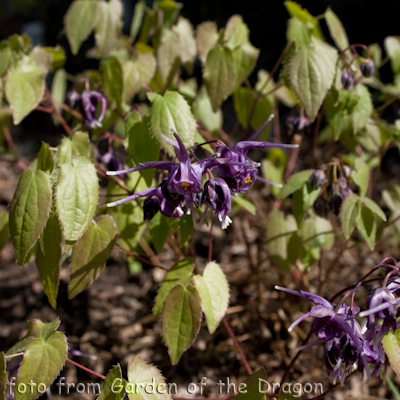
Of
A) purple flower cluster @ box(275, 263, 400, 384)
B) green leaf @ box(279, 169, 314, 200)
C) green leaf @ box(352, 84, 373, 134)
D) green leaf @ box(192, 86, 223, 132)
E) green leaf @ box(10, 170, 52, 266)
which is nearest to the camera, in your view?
purple flower cluster @ box(275, 263, 400, 384)

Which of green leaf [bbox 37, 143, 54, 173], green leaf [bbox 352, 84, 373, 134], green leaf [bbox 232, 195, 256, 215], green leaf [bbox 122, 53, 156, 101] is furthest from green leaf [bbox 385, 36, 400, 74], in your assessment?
green leaf [bbox 37, 143, 54, 173]

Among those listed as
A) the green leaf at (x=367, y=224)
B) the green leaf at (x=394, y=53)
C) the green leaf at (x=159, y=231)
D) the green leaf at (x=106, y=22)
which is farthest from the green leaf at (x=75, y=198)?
the green leaf at (x=394, y=53)

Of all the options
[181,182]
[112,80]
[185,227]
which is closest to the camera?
[181,182]

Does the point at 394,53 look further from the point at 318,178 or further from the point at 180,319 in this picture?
the point at 180,319

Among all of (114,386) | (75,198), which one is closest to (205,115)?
(75,198)

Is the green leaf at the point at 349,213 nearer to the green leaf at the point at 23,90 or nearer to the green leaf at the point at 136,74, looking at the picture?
the green leaf at the point at 136,74

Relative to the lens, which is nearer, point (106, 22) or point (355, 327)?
point (355, 327)

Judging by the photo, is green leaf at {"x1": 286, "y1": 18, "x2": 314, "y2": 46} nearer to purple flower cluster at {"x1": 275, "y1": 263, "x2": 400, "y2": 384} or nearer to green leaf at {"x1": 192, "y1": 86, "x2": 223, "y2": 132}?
green leaf at {"x1": 192, "y1": 86, "x2": 223, "y2": 132}
